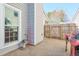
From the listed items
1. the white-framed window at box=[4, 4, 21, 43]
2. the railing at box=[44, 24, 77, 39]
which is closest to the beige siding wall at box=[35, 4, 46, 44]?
the railing at box=[44, 24, 77, 39]

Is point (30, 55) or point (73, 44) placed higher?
point (73, 44)

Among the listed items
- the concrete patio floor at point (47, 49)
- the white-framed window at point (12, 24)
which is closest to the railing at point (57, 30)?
the concrete patio floor at point (47, 49)

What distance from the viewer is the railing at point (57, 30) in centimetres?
232

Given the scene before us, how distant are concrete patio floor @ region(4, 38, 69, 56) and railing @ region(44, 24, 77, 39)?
0.08 metres

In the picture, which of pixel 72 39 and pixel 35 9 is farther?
pixel 35 9

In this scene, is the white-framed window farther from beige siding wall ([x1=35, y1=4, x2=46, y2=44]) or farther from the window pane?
beige siding wall ([x1=35, y1=4, x2=46, y2=44])

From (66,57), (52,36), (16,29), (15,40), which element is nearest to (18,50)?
(15,40)

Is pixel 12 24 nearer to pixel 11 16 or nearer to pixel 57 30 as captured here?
pixel 11 16

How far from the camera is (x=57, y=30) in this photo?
94.7 inches

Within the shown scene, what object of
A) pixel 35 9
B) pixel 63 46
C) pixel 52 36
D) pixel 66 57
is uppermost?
pixel 35 9

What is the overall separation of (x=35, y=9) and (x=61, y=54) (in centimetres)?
86

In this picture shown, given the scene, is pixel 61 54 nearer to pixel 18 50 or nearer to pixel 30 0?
pixel 18 50

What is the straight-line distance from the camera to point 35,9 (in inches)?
95.3

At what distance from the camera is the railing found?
2324mm
